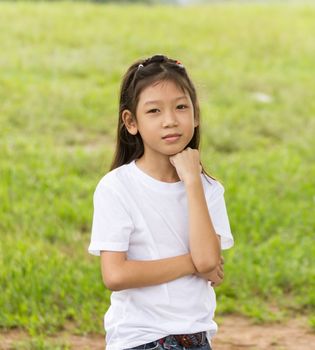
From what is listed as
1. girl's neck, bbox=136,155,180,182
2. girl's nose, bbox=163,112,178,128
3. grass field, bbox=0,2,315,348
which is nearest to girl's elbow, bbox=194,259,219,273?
girl's neck, bbox=136,155,180,182

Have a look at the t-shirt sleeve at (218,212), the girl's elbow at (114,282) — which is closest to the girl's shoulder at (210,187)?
the t-shirt sleeve at (218,212)

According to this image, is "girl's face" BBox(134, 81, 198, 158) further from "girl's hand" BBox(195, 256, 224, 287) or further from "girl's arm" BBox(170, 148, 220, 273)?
"girl's hand" BBox(195, 256, 224, 287)

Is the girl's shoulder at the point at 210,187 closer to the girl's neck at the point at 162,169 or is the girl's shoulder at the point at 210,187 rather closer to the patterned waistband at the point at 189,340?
the girl's neck at the point at 162,169

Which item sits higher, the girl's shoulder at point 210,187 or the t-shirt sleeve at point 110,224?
the girl's shoulder at point 210,187

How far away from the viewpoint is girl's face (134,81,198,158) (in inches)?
121

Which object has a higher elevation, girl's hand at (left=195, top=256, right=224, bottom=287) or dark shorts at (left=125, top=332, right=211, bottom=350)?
girl's hand at (left=195, top=256, right=224, bottom=287)

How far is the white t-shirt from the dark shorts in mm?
22

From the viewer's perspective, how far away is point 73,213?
6.65 metres

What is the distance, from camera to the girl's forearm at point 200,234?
3.02m

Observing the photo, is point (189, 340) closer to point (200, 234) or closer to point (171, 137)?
point (200, 234)

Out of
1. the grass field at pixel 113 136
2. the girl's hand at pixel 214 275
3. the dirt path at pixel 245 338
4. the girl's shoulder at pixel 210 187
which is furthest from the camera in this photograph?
the grass field at pixel 113 136

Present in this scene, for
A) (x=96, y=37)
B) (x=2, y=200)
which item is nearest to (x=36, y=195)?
(x=2, y=200)

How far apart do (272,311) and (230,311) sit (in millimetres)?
240

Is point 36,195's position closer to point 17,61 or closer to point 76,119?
point 76,119
